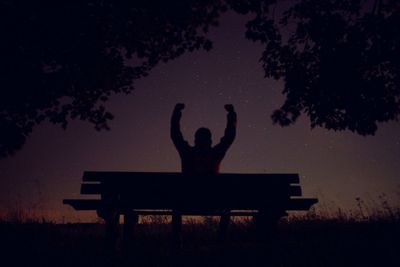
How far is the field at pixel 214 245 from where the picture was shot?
552cm

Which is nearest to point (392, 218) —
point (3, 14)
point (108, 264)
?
point (108, 264)

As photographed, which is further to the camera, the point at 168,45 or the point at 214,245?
the point at 168,45

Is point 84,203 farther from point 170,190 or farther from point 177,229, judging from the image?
point 177,229

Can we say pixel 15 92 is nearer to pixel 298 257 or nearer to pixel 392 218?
pixel 298 257

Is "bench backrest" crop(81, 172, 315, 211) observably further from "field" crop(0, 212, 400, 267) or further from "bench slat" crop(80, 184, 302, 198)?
"field" crop(0, 212, 400, 267)

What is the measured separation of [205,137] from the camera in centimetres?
691

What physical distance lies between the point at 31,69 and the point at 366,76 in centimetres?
742

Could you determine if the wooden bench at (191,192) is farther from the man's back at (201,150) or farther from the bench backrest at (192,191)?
the man's back at (201,150)

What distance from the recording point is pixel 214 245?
7.40 metres

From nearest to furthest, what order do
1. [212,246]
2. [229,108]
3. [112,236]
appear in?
1. [112,236]
2. [212,246]
3. [229,108]

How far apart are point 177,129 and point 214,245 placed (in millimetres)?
2073

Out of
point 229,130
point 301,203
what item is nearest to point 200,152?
point 229,130

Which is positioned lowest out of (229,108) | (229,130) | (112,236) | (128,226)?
(112,236)

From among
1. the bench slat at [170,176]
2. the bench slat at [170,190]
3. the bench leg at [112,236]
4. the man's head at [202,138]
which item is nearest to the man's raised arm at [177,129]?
the man's head at [202,138]
